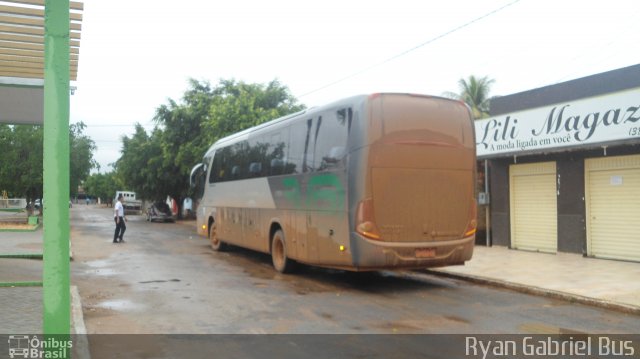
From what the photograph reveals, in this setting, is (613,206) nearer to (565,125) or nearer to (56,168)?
(565,125)

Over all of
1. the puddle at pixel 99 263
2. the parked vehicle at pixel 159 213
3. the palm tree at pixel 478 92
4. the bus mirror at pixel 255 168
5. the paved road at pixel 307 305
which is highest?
the palm tree at pixel 478 92

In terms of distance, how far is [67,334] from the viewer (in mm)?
4176

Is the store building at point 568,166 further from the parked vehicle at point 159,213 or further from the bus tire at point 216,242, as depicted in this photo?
the parked vehicle at point 159,213

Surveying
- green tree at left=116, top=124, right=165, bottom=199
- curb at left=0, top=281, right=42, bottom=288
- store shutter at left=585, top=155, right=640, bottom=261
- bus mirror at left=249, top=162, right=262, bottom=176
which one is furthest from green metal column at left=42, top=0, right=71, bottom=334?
green tree at left=116, top=124, right=165, bottom=199

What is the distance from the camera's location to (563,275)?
1151 cm

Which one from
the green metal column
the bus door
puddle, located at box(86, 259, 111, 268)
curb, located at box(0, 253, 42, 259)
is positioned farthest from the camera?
curb, located at box(0, 253, 42, 259)

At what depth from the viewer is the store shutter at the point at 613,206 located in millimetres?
13516

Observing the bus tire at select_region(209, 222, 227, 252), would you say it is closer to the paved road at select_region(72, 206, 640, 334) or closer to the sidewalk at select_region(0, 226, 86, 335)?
the paved road at select_region(72, 206, 640, 334)

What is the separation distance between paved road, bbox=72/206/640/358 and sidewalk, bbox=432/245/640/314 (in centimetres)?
32

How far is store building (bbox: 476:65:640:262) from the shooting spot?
1347cm

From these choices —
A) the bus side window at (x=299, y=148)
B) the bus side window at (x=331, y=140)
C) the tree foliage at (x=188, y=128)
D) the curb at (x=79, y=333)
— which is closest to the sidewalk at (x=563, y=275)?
the bus side window at (x=331, y=140)

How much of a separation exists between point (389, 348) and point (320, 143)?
5.41 metres

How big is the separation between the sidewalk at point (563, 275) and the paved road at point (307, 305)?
315mm

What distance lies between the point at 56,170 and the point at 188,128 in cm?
3024
